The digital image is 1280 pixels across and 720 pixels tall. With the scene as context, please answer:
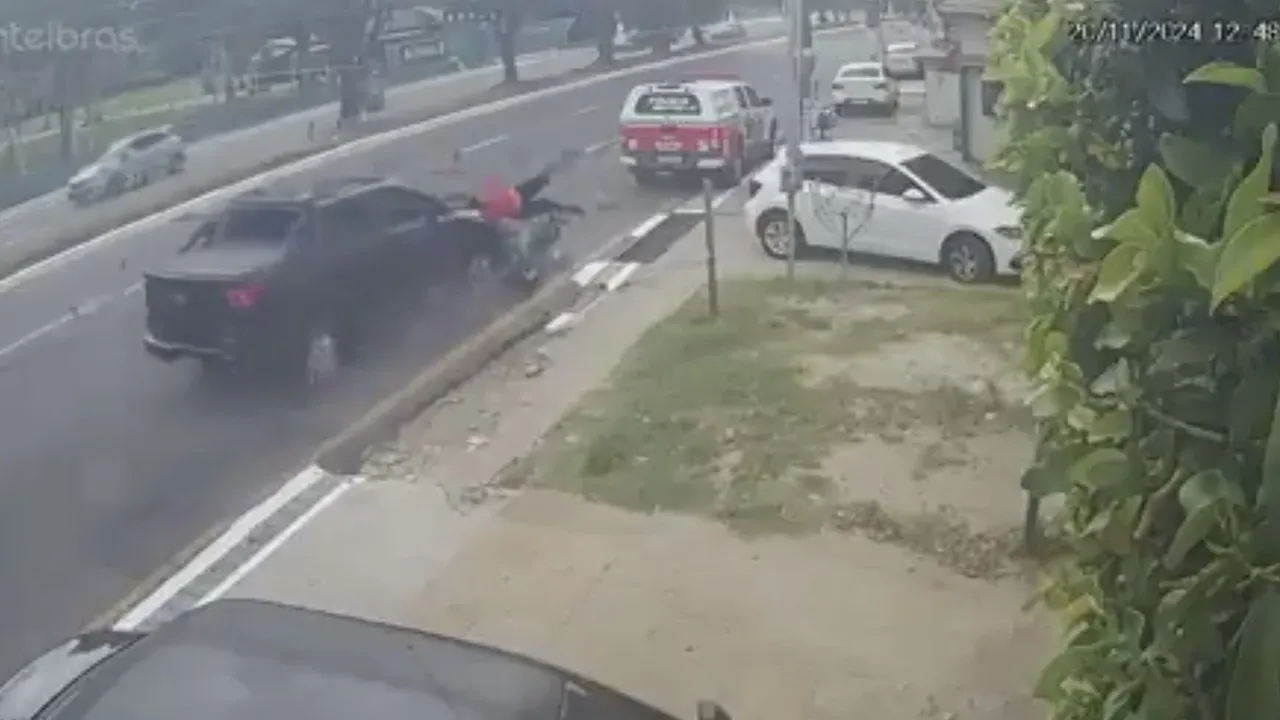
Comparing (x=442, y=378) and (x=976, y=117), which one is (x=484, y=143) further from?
(x=442, y=378)

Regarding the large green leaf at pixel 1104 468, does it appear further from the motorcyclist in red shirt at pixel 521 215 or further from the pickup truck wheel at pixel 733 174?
the pickup truck wheel at pixel 733 174

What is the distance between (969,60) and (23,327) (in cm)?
1194

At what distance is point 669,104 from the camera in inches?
753

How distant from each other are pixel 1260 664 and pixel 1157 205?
55 cm

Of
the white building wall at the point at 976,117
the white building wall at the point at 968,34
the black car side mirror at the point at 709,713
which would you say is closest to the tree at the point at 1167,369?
the black car side mirror at the point at 709,713

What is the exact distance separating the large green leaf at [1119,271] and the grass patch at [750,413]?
5.34 metres

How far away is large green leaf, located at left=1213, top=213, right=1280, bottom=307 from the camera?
1.62 meters

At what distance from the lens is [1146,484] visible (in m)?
2.37

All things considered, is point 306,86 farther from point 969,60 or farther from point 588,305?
point 969,60

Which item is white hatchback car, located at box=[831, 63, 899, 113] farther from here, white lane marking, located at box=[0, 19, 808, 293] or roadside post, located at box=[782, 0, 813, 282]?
roadside post, located at box=[782, 0, 813, 282]

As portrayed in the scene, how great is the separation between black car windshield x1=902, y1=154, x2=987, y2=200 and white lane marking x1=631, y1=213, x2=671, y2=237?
280 cm

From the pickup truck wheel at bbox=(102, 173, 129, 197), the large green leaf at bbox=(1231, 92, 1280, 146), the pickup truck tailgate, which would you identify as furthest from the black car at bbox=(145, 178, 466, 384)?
the large green leaf at bbox=(1231, 92, 1280, 146)

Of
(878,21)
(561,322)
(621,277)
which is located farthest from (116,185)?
(878,21)
